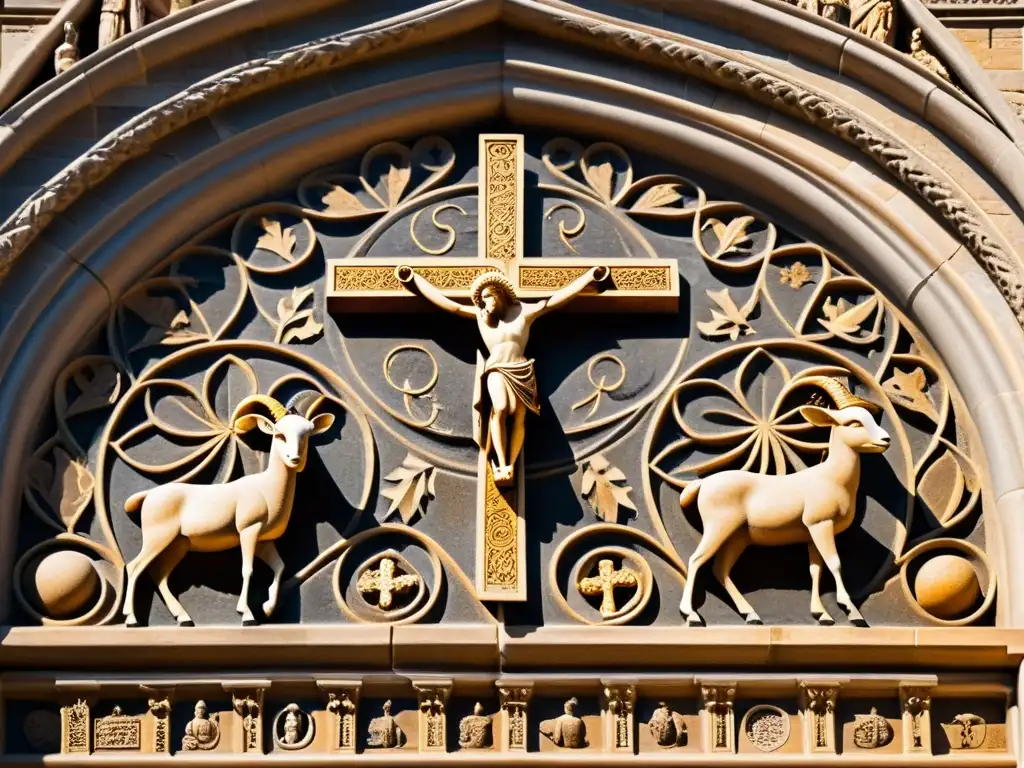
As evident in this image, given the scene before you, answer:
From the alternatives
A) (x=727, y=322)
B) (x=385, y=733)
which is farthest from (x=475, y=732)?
(x=727, y=322)

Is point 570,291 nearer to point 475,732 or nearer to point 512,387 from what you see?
point 512,387

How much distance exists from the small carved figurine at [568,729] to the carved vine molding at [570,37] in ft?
10.4

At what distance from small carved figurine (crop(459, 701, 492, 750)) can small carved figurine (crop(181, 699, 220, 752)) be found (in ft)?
4.16

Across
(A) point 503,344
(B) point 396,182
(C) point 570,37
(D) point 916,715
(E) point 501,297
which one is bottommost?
(D) point 916,715

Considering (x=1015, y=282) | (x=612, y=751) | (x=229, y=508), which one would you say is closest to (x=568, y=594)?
(x=612, y=751)

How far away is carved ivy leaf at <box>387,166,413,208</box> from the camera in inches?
620

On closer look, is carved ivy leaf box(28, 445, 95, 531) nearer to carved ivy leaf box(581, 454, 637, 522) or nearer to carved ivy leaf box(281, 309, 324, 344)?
carved ivy leaf box(281, 309, 324, 344)

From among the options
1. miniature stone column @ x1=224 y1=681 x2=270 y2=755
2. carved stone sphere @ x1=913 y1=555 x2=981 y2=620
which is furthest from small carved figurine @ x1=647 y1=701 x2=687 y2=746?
miniature stone column @ x1=224 y1=681 x2=270 y2=755

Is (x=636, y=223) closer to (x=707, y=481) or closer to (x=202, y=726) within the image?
(x=707, y=481)

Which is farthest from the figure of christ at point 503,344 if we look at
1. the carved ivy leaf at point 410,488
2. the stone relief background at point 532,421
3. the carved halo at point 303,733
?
the carved halo at point 303,733

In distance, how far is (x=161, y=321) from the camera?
15.4 meters

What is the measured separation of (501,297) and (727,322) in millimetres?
1284

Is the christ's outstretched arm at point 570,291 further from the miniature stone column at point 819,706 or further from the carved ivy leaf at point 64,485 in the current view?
the carved ivy leaf at point 64,485

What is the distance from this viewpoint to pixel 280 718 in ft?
47.4
